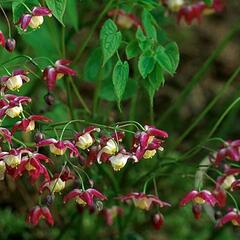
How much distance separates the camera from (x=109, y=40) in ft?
6.47

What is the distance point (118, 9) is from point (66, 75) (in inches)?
15.8

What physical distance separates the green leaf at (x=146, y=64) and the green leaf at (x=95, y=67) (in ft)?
1.13

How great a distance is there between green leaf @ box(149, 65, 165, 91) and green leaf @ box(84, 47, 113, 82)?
351 millimetres

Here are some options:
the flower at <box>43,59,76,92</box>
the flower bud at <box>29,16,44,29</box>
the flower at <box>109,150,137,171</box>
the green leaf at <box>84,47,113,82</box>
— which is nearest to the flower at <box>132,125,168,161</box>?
the flower at <box>109,150,137,171</box>

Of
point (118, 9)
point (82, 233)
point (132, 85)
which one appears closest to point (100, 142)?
point (132, 85)

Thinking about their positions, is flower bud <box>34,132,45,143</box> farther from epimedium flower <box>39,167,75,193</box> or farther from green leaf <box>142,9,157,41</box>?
green leaf <box>142,9,157,41</box>

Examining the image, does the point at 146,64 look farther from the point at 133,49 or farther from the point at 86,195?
the point at 86,195

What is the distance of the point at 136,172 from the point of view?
298 centimetres

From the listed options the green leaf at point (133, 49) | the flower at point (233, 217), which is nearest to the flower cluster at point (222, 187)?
the flower at point (233, 217)

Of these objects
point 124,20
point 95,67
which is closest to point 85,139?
point 95,67

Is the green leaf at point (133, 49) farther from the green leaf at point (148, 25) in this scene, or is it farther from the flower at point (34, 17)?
the flower at point (34, 17)

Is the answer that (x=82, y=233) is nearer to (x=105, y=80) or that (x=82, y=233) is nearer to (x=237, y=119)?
(x=105, y=80)

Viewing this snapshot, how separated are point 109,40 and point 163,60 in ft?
0.51

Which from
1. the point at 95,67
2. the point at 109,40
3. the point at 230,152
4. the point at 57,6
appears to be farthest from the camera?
the point at 95,67
